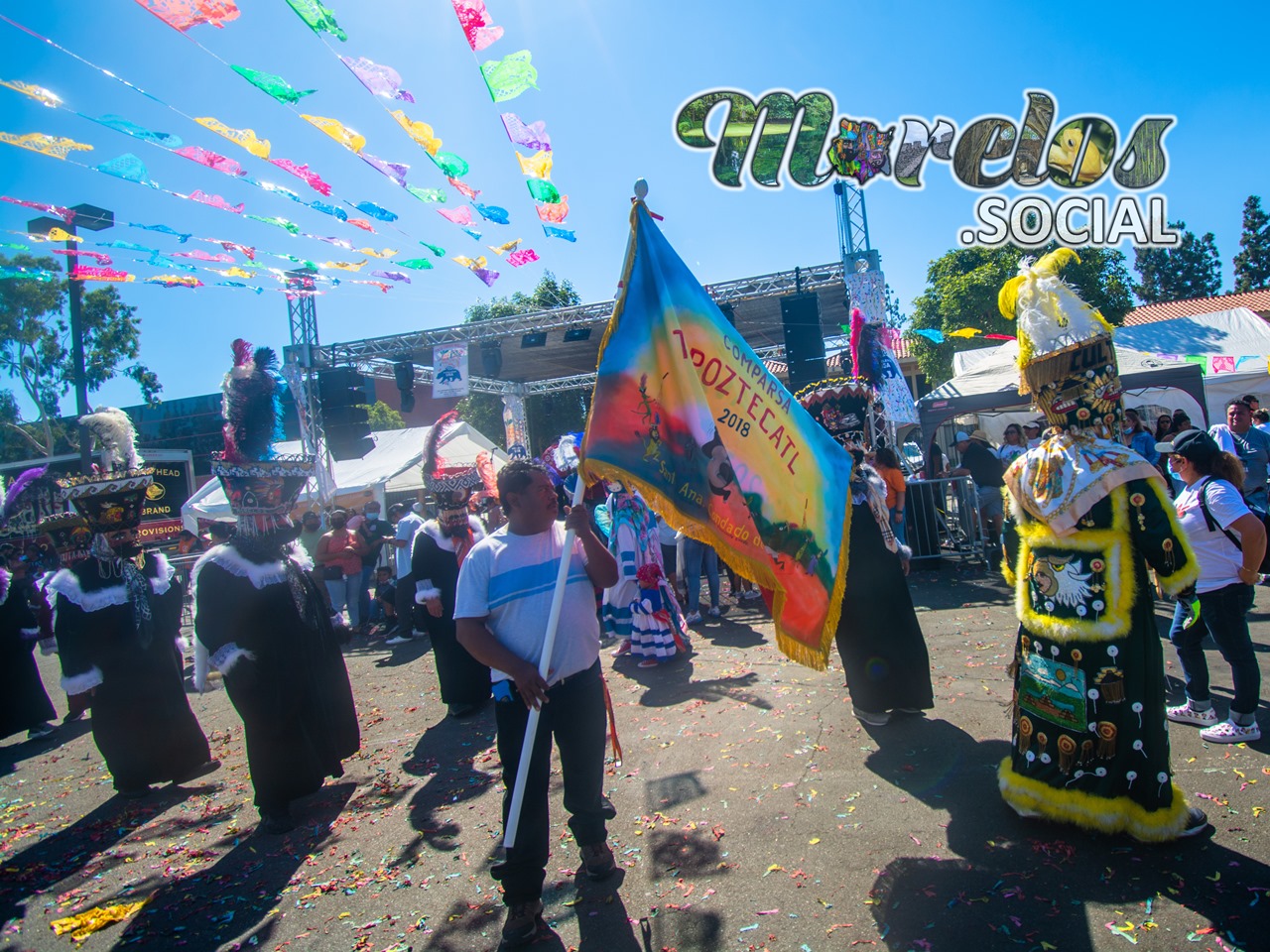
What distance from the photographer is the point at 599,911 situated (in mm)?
3066

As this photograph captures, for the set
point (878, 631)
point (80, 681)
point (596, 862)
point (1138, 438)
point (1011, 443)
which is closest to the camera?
point (596, 862)

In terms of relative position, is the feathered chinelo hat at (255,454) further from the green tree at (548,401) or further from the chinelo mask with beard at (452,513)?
the green tree at (548,401)

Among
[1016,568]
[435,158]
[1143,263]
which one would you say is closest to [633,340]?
[1016,568]

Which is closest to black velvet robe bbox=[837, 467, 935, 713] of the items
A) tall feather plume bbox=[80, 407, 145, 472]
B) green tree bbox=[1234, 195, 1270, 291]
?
tall feather plume bbox=[80, 407, 145, 472]

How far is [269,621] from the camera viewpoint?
4375 millimetres

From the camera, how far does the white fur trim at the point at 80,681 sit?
4895 mm

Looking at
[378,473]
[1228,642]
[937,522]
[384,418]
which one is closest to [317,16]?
[1228,642]

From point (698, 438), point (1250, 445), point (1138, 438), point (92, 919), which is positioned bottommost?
point (92, 919)

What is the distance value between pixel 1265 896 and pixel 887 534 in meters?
2.36

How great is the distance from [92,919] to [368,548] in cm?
804

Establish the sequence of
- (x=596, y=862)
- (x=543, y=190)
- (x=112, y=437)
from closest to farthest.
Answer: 1. (x=596, y=862)
2. (x=112, y=437)
3. (x=543, y=190)

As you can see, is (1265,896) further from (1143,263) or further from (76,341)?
(1143,263)

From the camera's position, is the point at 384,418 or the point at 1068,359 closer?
the point at 1068,359

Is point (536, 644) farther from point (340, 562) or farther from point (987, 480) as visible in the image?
point (987, 480)
